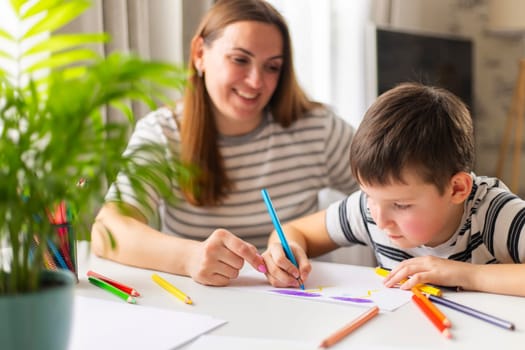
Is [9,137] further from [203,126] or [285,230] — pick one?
[203,126]

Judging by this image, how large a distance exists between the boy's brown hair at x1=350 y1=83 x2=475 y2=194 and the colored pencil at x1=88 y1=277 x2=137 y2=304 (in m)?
0.41

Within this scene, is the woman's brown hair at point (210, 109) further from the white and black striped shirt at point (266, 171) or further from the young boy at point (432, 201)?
the young boy at point (432, 201)

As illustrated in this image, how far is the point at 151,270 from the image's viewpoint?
3.76 feet

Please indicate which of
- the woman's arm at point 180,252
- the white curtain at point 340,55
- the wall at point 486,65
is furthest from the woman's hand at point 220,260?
the wall at point 486,65

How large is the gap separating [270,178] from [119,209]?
987 millimetres

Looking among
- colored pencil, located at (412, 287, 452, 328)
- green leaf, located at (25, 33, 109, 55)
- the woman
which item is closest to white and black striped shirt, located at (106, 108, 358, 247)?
the woman

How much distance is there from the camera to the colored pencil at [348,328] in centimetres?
76

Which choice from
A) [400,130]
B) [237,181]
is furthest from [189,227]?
[400,130]

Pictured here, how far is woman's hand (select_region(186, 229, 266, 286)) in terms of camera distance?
103cm

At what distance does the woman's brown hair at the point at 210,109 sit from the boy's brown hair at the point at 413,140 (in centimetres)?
46

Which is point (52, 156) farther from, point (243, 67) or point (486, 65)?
point (486, 65)

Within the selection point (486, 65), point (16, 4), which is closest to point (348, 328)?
point (16, 4)

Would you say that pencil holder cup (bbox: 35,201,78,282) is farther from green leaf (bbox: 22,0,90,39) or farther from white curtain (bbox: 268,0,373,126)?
white curtain (bbox: 268,0,373,126)

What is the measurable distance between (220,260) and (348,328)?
0.30m
